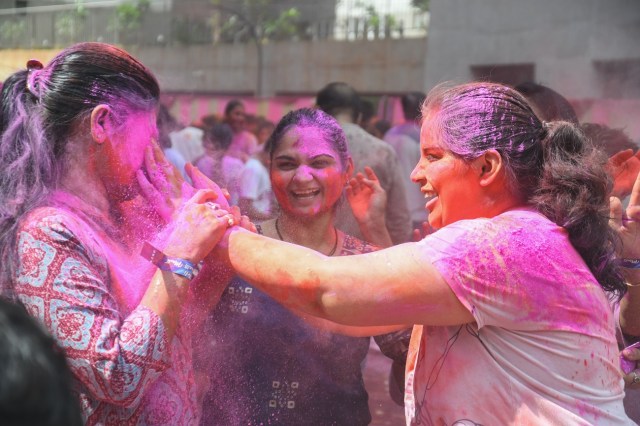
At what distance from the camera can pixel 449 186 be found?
1983 millimetres

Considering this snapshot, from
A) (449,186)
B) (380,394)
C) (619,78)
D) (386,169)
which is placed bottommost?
(380,394)

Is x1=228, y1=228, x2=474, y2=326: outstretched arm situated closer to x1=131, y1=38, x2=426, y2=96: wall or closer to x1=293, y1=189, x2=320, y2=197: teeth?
x1=293, y1=189, x2=320, y2=197: teeth

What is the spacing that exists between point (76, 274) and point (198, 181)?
66cm

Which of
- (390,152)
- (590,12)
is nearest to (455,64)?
(590,12)

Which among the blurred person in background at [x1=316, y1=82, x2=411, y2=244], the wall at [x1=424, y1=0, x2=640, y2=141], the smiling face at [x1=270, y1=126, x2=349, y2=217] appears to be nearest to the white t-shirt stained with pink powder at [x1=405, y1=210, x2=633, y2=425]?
the smiling face at [x1=270, y1=126, x2=349, y2=217]

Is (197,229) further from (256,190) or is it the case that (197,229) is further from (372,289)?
(256,190)

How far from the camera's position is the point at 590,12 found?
9.01 metres

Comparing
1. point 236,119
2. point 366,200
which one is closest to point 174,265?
point 366,200

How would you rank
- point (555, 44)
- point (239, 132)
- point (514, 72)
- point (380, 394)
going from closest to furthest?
point (380, 394) < point (239, 132) < point (555, 44) < point (514, 72)

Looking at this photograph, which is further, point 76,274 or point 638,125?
point 638,125

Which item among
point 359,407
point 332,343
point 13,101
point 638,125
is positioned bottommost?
point 359,407

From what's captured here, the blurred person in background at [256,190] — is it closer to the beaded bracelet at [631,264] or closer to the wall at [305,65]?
the beaded bracelet at [631,264]

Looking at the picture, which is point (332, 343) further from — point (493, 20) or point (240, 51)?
point (240, 51)

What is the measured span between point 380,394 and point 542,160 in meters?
2.90
